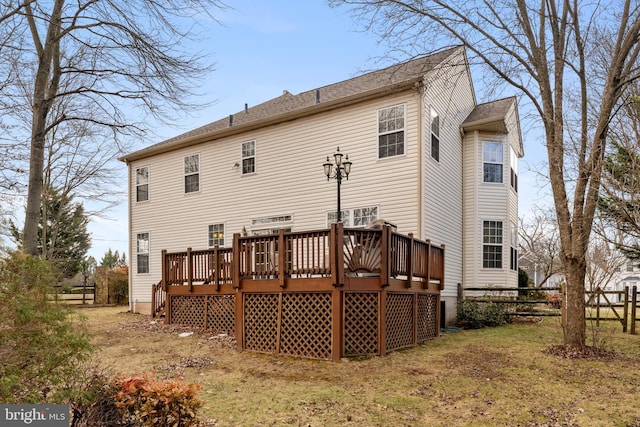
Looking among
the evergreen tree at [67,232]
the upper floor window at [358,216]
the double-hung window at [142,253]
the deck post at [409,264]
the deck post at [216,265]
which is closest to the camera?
the deck post at [409,264]

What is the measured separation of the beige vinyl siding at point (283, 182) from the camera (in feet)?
37.0

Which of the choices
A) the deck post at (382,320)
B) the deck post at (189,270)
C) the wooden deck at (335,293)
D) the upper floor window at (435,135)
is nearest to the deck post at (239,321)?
the wooden deck at (335,293)

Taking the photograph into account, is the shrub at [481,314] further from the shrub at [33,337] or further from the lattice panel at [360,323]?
the shrub at [33,337]

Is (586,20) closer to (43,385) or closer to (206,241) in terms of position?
(43,385)

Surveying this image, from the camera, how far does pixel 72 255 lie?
30672 mm

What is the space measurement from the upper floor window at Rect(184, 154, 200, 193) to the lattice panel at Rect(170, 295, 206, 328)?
15.3ft

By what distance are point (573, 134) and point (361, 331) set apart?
19.7ft

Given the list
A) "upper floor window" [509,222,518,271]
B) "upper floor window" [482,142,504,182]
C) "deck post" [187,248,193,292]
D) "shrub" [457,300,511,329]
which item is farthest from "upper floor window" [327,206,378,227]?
"upper floor window" [509,222,518,271]

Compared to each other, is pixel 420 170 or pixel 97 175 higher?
pixel 97 175

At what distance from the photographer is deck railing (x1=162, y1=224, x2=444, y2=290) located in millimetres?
8086

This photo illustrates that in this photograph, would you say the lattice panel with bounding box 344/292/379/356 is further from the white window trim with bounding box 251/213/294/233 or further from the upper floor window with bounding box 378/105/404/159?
the white window trim with bounding box 251/213/294/233

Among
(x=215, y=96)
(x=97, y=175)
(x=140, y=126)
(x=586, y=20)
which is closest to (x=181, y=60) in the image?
(x=215, y=96)

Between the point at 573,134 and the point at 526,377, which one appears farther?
the point at 573,134

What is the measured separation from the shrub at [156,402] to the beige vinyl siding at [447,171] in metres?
8.09
